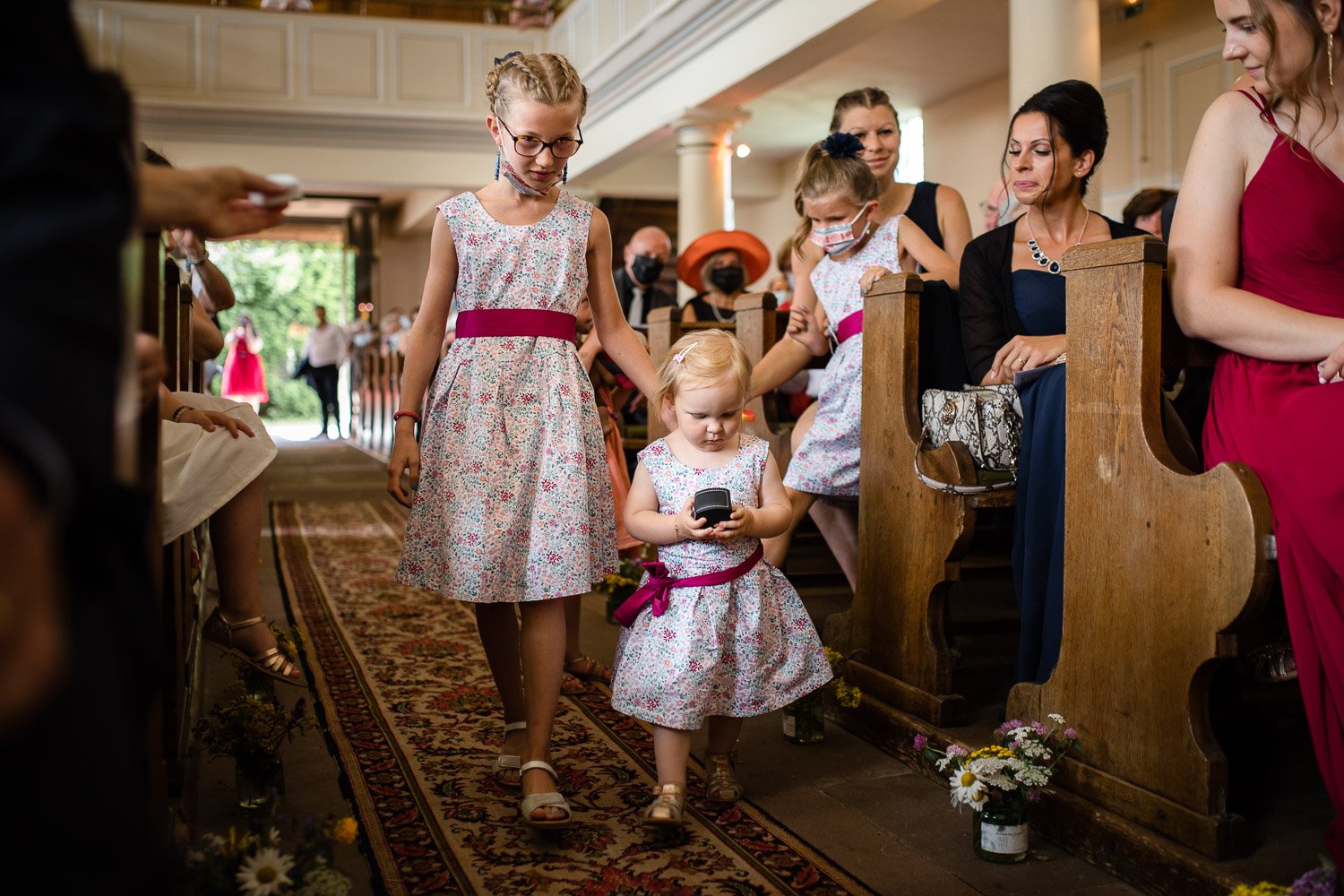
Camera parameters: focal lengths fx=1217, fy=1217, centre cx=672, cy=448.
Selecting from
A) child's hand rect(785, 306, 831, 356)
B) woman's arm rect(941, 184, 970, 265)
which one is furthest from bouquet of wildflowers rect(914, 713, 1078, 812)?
woman's arm rect(941, 184, 970, 265)

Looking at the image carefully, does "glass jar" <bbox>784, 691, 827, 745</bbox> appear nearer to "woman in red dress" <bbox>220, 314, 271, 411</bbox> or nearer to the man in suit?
the man in suit

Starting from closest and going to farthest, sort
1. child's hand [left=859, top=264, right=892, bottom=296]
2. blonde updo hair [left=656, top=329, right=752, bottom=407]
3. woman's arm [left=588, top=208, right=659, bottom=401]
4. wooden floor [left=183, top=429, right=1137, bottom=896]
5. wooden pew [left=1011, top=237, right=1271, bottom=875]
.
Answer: wooden pew [left=1011, top=237, right=1271, bottom=875]
wooden floor [left=183, top=429, right=1137, bottom=896]
blonde updo hair [left=656, top=329, right=752, bottom=407]
woman's arm [left=588, top=208, right=659, bottom=401]
child's hand [left=859, top=264, right=892, bottom=296]

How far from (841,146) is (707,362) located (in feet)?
→ 4.46

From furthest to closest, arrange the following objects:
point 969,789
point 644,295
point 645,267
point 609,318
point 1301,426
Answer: point 644,295
point 645,267
point 609,318
point 969,789
point 1301,426

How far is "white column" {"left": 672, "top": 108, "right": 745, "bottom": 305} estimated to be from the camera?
11.2 m

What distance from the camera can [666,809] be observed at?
243 centimetres

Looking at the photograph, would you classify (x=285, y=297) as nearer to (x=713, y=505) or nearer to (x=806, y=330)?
(x=806, y=330)

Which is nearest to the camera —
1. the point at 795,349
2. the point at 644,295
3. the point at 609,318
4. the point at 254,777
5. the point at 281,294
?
the point at 254,777

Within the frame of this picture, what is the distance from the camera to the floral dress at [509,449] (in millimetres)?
2547

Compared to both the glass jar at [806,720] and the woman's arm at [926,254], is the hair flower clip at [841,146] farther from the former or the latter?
the glass jar at [806,720]

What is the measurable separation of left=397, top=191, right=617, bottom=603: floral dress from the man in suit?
372cm

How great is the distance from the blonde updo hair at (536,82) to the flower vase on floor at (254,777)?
1.43 meters

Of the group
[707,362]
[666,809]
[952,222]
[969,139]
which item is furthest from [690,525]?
[969,139]

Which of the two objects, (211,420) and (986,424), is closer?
(211,420)
